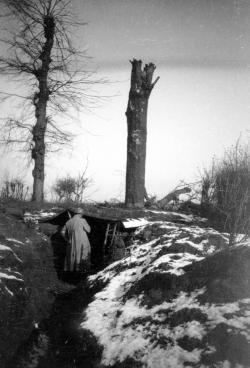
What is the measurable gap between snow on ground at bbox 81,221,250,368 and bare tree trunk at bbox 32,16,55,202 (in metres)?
7.27

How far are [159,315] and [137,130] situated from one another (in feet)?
26.5

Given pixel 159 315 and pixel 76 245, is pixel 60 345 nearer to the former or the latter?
pixel 159 315

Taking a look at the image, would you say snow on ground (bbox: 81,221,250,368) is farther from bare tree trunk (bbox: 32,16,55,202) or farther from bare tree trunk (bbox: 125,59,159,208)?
bare tree trunk (bbox: 32,16,55,202)

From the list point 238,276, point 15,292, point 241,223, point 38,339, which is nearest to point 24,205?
point 15,292

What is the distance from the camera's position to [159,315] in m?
4.85

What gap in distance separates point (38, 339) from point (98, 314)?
0.98m

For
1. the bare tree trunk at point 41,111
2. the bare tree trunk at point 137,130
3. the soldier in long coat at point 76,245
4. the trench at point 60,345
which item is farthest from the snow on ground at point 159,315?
the bare tree trunk at point 41,111

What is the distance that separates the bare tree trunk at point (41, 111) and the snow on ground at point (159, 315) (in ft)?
23.9

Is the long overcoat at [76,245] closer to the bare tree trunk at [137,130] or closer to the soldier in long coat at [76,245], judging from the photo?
the soldier in long coat at [76,245]

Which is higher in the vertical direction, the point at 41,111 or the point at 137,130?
the point at 41,111

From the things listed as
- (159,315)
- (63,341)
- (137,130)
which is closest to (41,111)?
(137,130)

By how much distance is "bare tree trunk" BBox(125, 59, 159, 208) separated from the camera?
12.0 meters

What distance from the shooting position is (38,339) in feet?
17.5

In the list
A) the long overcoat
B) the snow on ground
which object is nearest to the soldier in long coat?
the long overcoat
